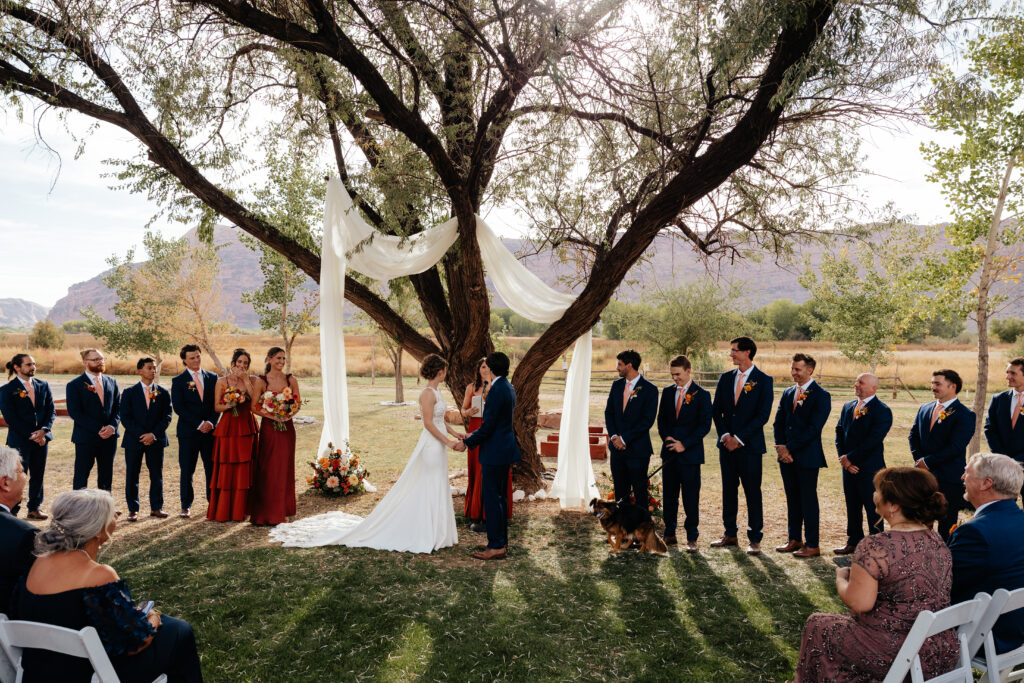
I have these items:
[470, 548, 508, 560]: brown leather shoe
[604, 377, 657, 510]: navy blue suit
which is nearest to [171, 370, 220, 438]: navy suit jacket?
[470, 548, 508, 560]: brown leather shoe

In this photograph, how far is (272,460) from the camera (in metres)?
7.43

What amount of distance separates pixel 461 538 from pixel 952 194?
35.4 ft

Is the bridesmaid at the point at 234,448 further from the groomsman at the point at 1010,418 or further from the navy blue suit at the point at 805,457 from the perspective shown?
the groomsman at the point at 1010,418

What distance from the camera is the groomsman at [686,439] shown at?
6.69m

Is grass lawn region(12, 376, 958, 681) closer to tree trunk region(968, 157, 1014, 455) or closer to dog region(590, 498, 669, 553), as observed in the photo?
dog region(590, 498, 669, 553)

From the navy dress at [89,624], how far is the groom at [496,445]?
3544 mm

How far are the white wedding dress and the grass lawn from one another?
21 cm

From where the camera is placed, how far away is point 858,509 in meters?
6.58

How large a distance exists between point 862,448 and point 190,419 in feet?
24.4

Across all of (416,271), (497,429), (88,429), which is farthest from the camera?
(416,271)

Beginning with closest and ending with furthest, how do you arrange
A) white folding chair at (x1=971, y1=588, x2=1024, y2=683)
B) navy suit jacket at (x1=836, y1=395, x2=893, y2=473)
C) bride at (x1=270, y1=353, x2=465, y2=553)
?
1. white folding chair at (x1=971, y1=588, x2=1024, y2=683)
2. navy suit jacket at (x1=836, y1=395, x2=893, y2=473)
3. bride at (x1=270, y1=353, x2=465, y2=553)

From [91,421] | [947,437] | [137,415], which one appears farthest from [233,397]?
[947,437]

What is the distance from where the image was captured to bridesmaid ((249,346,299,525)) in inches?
289

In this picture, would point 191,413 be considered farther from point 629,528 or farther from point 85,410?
point 629,528
